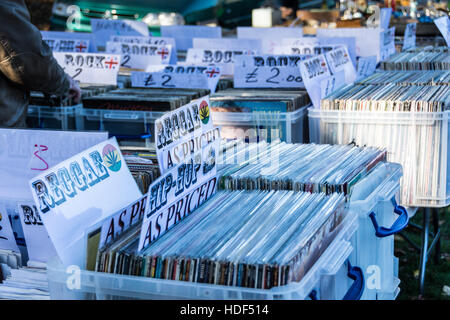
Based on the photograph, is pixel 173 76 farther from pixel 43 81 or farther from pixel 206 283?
pixel 206 283

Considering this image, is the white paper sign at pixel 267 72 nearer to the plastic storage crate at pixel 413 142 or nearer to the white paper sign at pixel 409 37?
the plastic storage crate at pixel 413 142

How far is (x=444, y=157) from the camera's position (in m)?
3.01

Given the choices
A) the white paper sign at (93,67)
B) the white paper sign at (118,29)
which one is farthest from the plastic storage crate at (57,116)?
the white paper sign at (118,29)

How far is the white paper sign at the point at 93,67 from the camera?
4.27m

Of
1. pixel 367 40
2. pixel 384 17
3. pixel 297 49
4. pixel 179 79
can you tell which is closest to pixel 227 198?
pixel 179 79

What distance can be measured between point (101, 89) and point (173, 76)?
436 mm

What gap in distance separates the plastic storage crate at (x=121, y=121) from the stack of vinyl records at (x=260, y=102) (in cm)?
32

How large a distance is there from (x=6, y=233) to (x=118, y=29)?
230 inches

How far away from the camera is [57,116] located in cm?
365

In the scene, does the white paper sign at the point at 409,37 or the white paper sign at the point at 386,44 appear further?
the white paper sign at the point at 409,37

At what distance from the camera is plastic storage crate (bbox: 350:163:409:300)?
6.52 feet

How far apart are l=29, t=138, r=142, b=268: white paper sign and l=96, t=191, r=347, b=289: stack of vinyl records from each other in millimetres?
90

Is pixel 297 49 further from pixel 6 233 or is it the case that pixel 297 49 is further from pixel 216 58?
pixel 6 233

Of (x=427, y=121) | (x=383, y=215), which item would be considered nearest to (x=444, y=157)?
(x=427, y=121)
